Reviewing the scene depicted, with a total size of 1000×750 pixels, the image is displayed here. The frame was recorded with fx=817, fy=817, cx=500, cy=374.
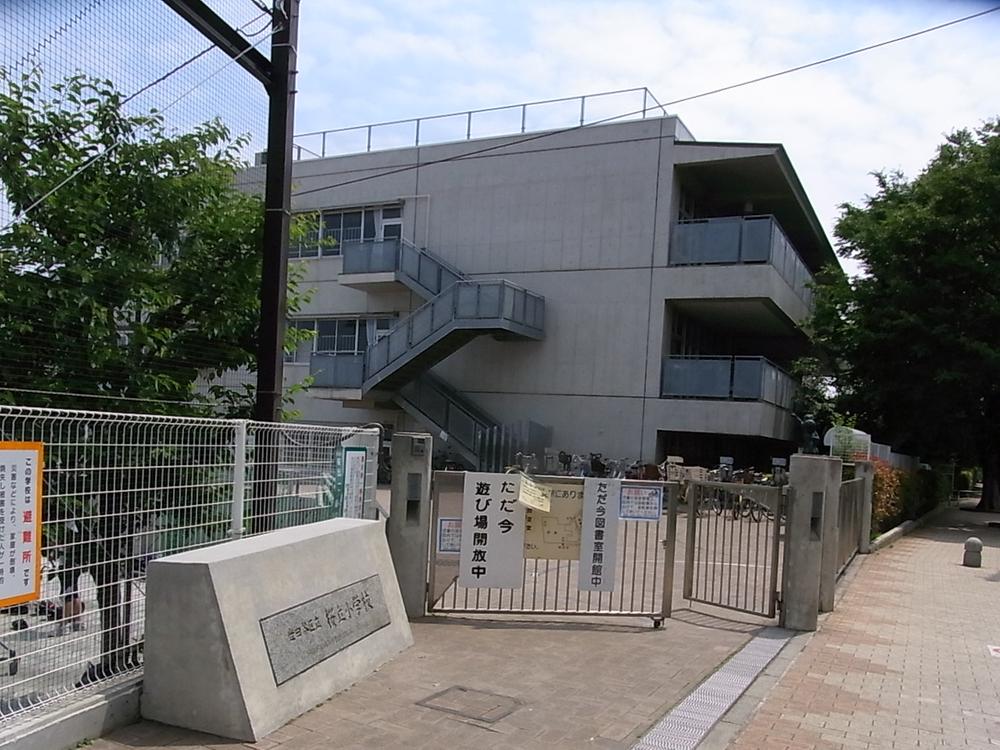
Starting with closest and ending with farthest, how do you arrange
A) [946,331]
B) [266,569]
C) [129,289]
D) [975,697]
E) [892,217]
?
[266,569]
[129,289]
[975,697]
[946,331]
[892,217]

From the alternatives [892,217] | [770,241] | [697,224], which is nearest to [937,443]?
[892,217]

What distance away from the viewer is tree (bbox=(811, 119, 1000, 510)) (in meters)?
20.5

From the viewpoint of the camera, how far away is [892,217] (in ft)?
72.4

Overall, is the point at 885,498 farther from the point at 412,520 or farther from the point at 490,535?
the point at 412,520

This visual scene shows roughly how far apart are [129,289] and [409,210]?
2078cm

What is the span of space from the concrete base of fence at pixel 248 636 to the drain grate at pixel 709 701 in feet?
6.44

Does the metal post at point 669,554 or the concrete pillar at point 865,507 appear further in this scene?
the concrete pillar at point 865,507

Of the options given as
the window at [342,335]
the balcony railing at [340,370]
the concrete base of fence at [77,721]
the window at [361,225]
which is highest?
the window at [361,225]

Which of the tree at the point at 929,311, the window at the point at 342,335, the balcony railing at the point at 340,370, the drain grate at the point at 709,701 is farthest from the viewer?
the window at the point at 342,335

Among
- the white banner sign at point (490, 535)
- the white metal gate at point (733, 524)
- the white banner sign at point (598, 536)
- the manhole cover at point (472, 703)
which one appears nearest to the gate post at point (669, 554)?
the white metal gate at point (733, 524)

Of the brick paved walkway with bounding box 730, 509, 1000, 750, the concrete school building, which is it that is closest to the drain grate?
the brick paved walkway with bounding box 730, 509, 1000, 750

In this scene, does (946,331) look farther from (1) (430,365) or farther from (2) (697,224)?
(1) (430,365)

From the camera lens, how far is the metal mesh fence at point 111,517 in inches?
160

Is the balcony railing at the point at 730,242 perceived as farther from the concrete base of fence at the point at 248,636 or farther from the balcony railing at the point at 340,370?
the concrete base of fence at the point at 248,636
